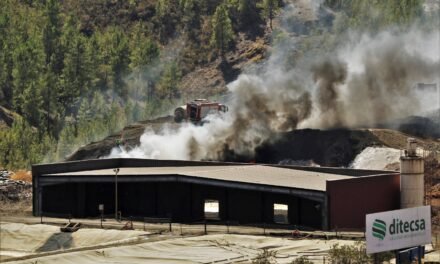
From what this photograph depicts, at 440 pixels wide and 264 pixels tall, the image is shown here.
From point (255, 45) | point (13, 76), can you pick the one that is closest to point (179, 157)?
point (13, 76)

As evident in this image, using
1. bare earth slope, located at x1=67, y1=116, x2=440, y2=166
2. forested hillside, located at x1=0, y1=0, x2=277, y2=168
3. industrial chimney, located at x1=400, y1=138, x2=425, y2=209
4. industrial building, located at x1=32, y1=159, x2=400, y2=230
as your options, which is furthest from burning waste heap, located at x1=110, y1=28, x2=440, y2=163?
forested hillside, located at x1=0, y1=0, x2=277, y2=168

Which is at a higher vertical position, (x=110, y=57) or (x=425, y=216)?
(x=110, y=57)

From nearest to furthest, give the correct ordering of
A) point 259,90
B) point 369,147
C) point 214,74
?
point 369,147 < point 259,90 < point 214,74

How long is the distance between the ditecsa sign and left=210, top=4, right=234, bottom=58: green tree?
13335cm

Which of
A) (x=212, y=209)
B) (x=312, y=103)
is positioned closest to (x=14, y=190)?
(x=212, y=209)

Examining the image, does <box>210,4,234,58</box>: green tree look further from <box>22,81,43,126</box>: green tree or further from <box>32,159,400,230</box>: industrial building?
<box>32,159,400,230</box>: industrial building

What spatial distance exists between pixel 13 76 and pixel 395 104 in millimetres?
72130

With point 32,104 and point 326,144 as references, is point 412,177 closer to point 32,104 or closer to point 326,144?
point 326,144

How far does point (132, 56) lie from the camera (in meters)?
190

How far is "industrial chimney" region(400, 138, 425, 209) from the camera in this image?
3118 inches

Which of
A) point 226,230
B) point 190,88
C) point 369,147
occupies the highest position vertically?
point 190,88

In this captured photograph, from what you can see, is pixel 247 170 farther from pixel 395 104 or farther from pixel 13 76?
pixel 13 76

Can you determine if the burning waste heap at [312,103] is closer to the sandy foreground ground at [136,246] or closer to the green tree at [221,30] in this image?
the sandy foreground ground at [136,246]

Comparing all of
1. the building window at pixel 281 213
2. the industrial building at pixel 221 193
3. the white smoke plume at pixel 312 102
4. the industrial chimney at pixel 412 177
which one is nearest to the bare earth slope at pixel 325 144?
the white smoke plume at pixel 312 102
